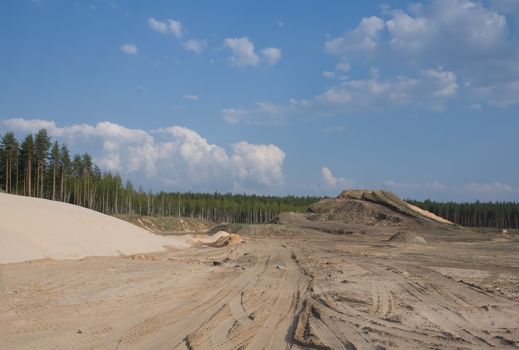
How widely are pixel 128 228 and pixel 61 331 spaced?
22.9 m

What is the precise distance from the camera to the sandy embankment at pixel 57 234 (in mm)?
19797

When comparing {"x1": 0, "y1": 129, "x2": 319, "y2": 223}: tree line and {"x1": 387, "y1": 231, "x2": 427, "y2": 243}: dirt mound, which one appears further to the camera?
{"x1": 0, "y1": 129, "x2": 319, "y2": 223}: tree line

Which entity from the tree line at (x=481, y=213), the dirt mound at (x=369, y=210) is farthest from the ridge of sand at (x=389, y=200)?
the tree line at (x=481, y=213)

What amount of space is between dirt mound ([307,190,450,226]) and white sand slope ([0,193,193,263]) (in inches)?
2142

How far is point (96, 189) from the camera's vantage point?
89.2m

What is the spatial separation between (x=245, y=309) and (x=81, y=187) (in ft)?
264

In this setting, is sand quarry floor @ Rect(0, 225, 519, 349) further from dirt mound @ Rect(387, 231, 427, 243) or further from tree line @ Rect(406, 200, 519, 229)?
tree line @ Rect(406, 200, 519, 229)

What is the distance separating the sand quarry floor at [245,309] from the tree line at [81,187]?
5465 cm

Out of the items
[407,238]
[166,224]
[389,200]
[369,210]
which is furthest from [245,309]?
[389,200]

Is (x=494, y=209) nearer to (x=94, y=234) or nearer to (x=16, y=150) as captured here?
(x=16, y=150)

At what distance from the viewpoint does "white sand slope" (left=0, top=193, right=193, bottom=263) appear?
19797mm

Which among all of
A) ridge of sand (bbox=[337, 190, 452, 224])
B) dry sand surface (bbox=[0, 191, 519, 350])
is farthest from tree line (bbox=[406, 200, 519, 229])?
dry sand surface (bbox=[0, 191, 519, 350])

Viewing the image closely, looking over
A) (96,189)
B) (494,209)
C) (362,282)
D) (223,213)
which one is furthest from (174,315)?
(494,209)

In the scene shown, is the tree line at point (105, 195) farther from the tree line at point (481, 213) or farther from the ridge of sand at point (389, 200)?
the ridge of sand at point (389, 200)
